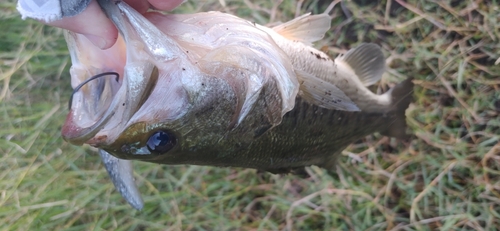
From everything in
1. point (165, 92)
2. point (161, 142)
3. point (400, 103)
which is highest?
point (165, 92)

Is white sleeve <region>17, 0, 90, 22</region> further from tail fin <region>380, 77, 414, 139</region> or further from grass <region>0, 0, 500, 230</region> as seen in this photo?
grass <region>0, 0, 500, 230</region>

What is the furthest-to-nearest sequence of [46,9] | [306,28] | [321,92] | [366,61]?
[366,61] < [306,28] < [321,92] < [46,9]

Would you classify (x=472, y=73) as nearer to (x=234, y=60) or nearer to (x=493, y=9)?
(x=493, y=9)

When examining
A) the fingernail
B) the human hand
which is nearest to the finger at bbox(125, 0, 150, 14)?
the human hand

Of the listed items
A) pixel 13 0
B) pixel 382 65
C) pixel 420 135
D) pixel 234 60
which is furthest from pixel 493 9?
pixel 13 0

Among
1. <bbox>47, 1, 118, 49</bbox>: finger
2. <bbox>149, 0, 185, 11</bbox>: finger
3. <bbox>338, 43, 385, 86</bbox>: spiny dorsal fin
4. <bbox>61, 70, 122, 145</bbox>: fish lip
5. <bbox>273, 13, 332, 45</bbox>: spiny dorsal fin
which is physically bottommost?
<bbox>338, 43, 385, 86</bbox>: spiny dorsal fin

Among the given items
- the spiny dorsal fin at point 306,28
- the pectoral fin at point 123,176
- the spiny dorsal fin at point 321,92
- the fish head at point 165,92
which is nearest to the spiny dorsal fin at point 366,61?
the spiny dorsal fin at point 306,28

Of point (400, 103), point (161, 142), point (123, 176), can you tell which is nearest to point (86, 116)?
point (161, 142)

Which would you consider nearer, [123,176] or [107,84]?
[107,84]

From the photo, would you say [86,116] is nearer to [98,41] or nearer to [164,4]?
[98,41]
